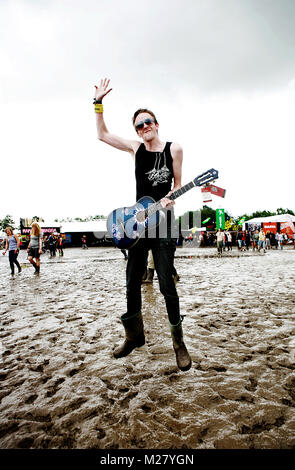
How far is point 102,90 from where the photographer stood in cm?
284

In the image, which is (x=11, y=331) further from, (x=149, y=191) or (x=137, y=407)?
(x=149, y=191)

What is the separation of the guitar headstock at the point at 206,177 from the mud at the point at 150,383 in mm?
1833

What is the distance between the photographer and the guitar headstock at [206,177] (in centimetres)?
300

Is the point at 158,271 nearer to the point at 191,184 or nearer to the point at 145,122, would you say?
the point at 191,184

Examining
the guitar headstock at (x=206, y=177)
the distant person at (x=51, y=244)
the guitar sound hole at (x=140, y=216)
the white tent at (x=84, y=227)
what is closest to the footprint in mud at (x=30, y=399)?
the guitar sound hole at (x=140, y=216)

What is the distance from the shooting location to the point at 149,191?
2.60 metres

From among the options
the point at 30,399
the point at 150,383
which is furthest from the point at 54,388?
the point at 150,383

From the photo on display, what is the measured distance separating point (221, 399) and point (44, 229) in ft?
165

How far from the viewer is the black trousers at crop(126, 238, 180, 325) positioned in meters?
2.42

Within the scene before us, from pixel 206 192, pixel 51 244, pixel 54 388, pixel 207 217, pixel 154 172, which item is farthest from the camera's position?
pixel 207 217

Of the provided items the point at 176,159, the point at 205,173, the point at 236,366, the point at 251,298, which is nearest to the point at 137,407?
the point at 236,366

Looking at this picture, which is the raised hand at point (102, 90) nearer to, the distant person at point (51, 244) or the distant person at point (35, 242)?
the distant person at point (35, 242)

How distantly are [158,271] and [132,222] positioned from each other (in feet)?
1.77

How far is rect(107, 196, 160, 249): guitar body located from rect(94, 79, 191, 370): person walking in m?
0.06
